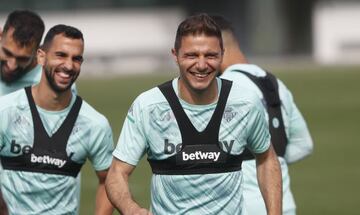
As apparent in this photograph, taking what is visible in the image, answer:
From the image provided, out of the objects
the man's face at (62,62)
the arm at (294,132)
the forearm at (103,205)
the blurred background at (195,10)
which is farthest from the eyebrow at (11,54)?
the blurred background at (195,10)

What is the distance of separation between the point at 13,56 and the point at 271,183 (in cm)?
258

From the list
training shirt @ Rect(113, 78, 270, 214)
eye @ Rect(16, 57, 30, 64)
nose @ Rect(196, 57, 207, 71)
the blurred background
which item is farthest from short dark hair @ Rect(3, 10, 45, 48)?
the blurred background

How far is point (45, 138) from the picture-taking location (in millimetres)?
7871

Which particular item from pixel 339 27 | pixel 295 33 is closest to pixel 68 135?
pixel 339 27

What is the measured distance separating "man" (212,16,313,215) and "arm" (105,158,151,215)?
1534 millimetres

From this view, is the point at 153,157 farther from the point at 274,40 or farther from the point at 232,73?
the point at 274,40

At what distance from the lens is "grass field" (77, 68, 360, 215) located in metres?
16.1

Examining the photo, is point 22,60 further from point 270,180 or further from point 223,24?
point 270,180

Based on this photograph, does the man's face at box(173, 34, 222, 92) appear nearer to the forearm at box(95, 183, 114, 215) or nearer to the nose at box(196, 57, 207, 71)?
the nose at box(196, 57, 207, 71)

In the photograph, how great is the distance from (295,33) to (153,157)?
1974 inches

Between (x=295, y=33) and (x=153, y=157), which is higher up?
(x=153, y=157)

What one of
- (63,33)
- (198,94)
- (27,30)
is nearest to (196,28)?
(198,94)

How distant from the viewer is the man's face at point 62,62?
773 cm

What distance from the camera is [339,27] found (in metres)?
52.4
